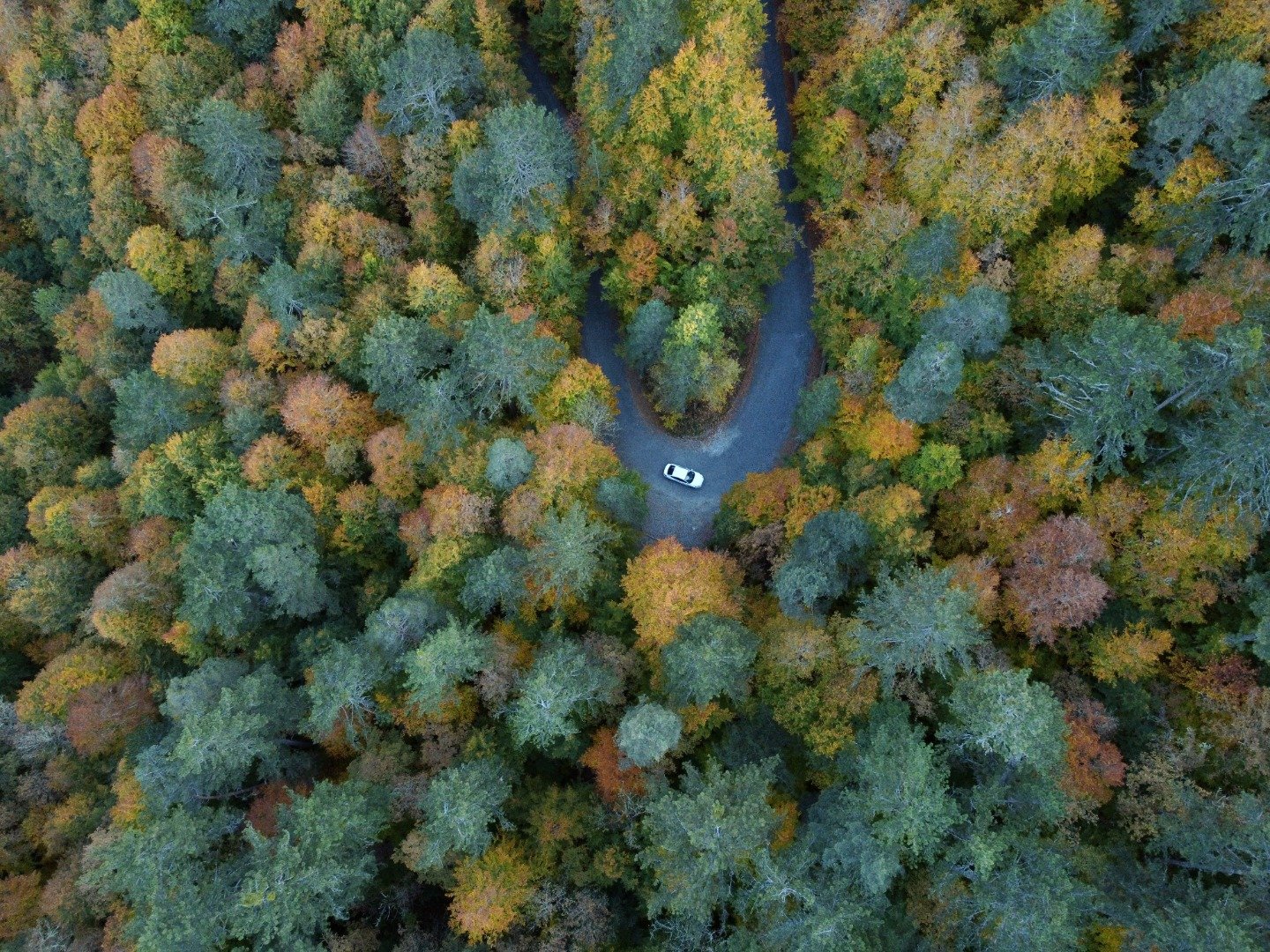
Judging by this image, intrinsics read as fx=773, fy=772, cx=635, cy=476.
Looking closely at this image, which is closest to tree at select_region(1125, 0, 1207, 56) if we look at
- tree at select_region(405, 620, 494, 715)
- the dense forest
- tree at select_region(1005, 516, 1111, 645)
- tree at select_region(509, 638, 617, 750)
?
the dense forest

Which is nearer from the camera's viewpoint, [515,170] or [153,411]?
[515,170]

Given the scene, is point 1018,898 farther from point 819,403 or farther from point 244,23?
point 244,23

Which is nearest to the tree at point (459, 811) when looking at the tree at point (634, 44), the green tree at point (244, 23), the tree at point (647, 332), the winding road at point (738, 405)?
the winding road at point (738, 405)

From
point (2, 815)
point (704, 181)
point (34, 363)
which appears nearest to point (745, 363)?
point (704, 181)

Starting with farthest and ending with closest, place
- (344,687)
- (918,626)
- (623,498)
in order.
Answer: (623,498) → (344,687) → (918,626)

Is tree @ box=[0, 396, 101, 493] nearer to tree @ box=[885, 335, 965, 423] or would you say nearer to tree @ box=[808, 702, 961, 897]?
tree @ box=[808, 702, 961, 897]

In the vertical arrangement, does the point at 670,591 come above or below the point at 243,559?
below

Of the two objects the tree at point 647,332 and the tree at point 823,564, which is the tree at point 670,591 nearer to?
the tree at point 823,564

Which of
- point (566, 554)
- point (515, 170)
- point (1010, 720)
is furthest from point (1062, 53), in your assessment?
point (566, 554)
